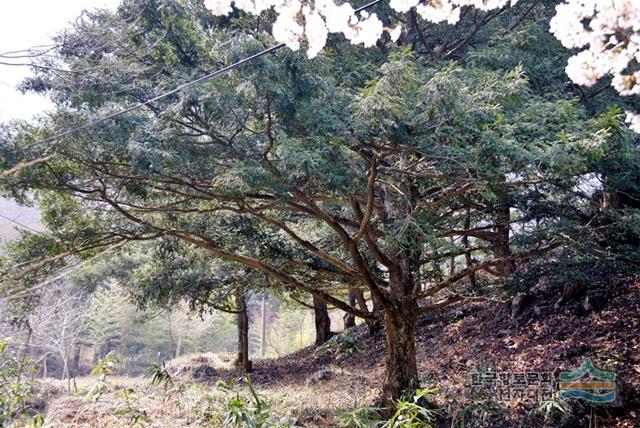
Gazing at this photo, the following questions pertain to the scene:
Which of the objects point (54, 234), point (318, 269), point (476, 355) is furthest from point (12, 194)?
point (476, 355)

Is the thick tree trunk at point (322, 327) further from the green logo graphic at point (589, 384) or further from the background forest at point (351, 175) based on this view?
the green logo graphic at point (589, 384)

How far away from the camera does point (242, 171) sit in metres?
3.36

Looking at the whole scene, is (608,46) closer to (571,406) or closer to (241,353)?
(571,406)

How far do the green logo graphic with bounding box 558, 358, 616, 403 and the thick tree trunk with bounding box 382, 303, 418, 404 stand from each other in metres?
1.37

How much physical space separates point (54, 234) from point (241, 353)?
246 inches

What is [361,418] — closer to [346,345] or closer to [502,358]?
[502,358]

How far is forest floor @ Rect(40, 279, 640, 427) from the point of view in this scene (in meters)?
4.17

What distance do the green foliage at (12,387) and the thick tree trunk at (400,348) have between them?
3156 mm

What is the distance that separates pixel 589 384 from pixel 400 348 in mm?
1703

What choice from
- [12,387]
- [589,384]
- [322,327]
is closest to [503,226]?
[589,384]

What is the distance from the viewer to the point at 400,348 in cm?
490

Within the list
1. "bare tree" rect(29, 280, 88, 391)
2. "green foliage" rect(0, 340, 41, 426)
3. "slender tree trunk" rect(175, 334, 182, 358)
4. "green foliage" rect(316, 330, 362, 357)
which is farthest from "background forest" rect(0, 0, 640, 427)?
"slender tree trunk" rect(175, 334, 182, 358)

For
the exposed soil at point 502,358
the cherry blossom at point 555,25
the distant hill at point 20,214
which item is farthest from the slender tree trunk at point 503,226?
the distant hill at point 20,214

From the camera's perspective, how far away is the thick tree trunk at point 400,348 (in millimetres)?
4855
